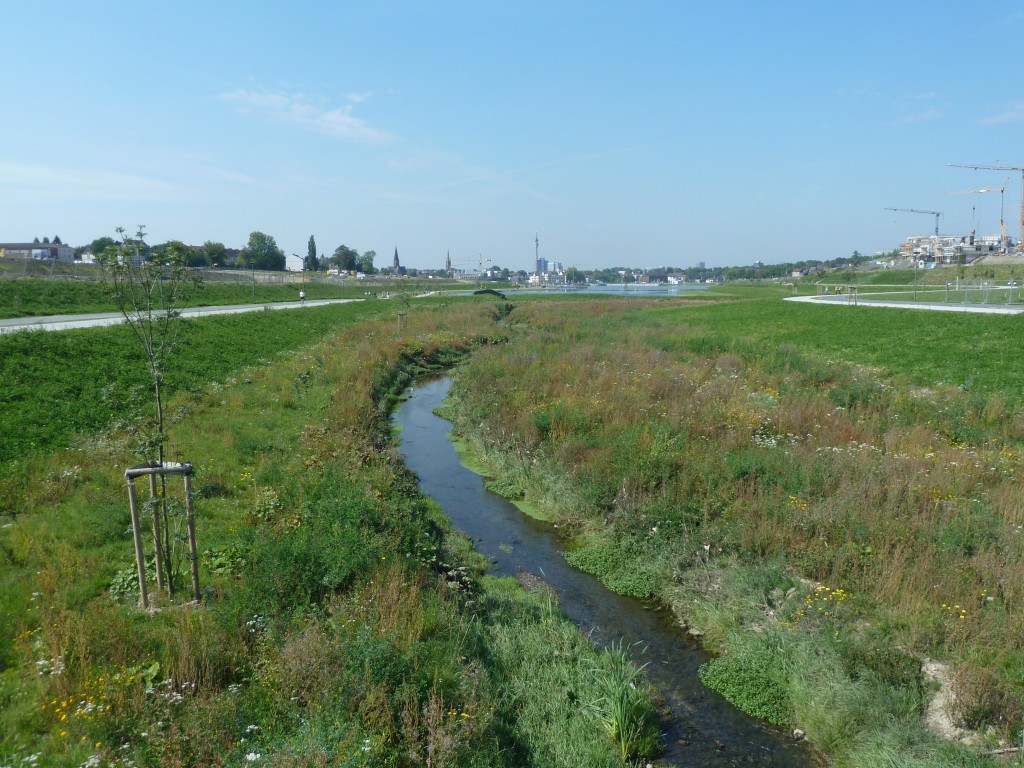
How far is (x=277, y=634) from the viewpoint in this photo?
6.99m

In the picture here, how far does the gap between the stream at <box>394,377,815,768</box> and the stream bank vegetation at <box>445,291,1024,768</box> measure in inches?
11.4

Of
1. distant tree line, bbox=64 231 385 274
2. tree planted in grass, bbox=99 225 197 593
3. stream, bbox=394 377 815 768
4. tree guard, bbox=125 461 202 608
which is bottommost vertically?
stream, bbox=394 377 815 768

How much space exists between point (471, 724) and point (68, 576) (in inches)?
210

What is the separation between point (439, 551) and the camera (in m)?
10.7

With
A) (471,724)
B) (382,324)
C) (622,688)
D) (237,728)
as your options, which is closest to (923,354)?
(622,688)

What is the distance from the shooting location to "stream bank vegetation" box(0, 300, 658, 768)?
5.56 m

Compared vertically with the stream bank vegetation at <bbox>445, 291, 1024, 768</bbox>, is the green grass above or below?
above

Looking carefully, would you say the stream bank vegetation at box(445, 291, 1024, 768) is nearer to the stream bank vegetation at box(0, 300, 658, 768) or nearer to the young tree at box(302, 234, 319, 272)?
the stream bank vegetation at box(0, 300, 658, 768)

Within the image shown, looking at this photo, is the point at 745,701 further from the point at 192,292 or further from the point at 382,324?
the point at 382,324

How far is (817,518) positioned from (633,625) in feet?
10.7

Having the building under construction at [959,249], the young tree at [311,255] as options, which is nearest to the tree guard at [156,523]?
the building under construction at [959,249]

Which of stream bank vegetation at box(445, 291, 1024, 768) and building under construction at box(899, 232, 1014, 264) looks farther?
building under construction at box(899, 232, 1014, 264)

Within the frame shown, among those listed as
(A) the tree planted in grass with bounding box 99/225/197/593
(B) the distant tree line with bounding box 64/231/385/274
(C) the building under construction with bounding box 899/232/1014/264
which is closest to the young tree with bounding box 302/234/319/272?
(B) the distant tree line with bounding box 64/231/385/274

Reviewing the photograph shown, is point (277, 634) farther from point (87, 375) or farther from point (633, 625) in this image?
point (87, 375)
